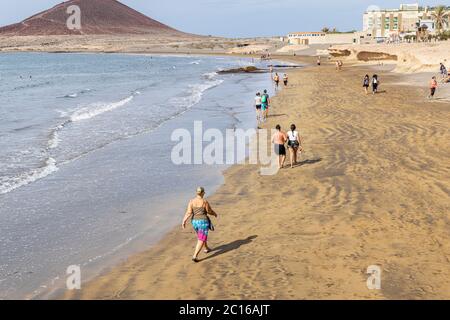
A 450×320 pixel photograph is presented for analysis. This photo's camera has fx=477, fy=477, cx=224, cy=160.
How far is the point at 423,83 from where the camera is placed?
39.7 meters

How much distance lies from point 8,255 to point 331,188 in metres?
8.66

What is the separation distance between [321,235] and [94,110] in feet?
90.5

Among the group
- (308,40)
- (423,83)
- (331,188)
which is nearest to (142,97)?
(423,83)

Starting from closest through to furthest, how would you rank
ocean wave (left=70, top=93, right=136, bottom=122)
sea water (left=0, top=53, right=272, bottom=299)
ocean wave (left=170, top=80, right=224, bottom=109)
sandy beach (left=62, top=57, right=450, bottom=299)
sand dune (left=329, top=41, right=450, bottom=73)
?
sandy beach (left=62, top=57, right=450, bottom=299)
sea water (left=0, top=53, right=272, bottom=299)
ocean wave (left=70, top=93, right=136, bottom=122)
ocean wave (left=170, top=80, right=224, bottom=109)
sand dune (left=329, top=41, right=450, bottom=73)

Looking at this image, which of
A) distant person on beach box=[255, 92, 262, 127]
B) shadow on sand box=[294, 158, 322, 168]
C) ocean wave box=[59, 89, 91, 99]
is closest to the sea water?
distant person on beach box=[255, 92, 262, 127]

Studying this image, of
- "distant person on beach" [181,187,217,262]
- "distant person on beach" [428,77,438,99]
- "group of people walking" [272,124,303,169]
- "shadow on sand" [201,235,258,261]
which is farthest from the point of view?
"distant person on beach" [428,77,438,99]

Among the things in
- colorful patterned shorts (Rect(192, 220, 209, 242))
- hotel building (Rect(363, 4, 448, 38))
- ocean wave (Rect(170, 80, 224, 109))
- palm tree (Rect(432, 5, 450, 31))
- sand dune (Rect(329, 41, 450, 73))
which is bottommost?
colorful patterned shorts (Rect(192, 220, 209, 242))

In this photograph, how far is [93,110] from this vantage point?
1379 inches

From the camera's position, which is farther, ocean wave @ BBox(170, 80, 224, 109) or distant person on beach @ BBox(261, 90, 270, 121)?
ocean wave @ BBox(170, 80, 224, 109)

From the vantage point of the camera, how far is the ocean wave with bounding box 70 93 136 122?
31573 mm

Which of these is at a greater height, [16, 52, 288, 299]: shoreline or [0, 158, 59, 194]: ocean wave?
[0, 158, 59, 194]: ocean wave

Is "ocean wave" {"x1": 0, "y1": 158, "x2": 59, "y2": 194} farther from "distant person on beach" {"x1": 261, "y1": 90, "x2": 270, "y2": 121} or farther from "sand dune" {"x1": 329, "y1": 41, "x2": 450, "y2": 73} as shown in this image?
"sand dune" {"x1": 329, "y1": 41, "x2": 450, "y2": 73}
